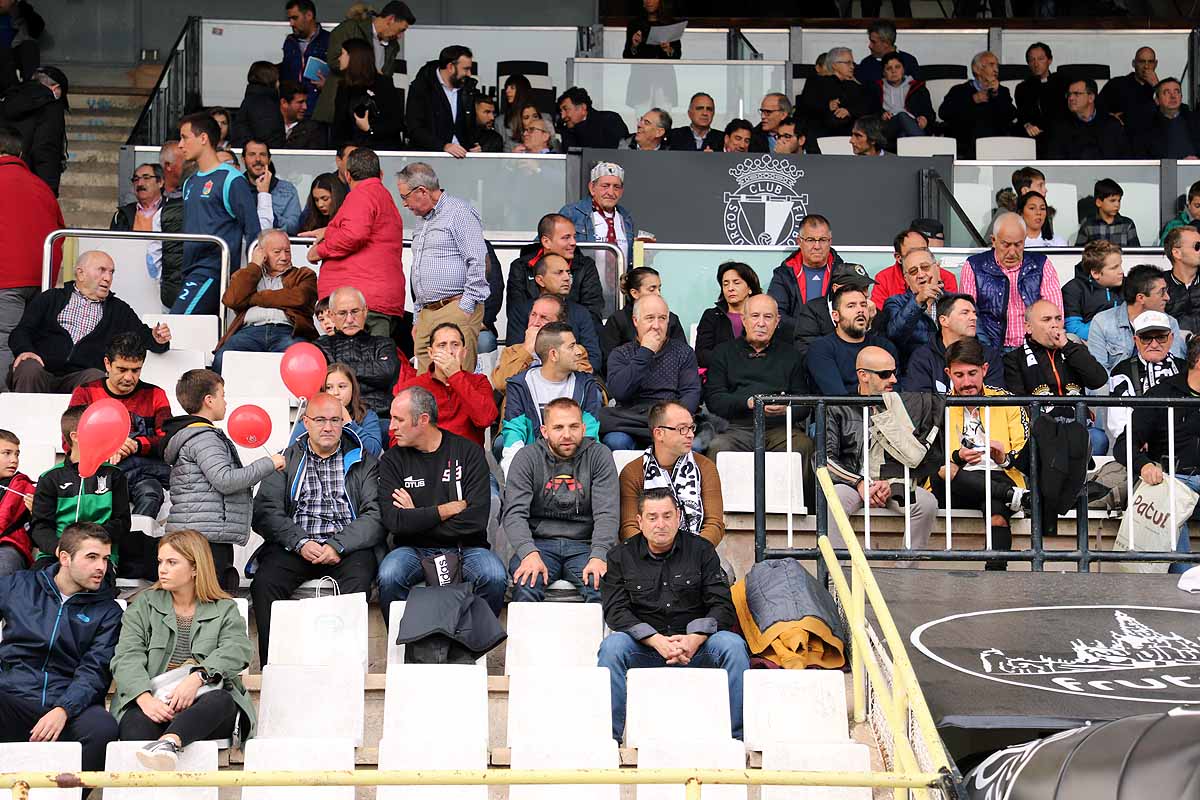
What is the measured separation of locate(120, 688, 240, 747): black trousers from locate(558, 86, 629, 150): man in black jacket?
751 centimetres

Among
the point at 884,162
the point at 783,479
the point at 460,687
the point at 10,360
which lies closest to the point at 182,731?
the point at 460,687

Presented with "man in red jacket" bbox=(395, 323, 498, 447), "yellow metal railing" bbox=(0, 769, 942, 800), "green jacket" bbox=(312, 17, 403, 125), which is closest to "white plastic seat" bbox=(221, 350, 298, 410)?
"man in red jacket" bbox=(395, 323, 498, 447)

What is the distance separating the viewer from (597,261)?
11.1 m

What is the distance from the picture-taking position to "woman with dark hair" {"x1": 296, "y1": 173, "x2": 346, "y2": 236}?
1130cm

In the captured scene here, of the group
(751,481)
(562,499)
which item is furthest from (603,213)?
(562,499)

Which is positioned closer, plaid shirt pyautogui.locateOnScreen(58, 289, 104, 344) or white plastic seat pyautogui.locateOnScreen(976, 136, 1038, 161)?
plaid shirt pyautogui.locateOnScreen(58, 289, 104, 344)

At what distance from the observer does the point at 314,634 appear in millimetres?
7367

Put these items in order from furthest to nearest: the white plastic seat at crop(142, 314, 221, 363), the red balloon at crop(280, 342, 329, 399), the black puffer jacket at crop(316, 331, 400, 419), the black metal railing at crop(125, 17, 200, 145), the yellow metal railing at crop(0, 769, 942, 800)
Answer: the black metal railing at crop(125, 17, 200, 145) < the white plastic seat at crop(142, 314, 221, 363) < the black puffer jacket at crop(316, 331, 400, 419) < the red balloon at crop(280, 342, 329, 399) < the yellow metal railing at crop(0, 769, 942, 800)

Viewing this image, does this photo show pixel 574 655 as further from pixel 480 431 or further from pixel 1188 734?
pixel 1188 734

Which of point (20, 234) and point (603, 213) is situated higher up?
point (603, 213)

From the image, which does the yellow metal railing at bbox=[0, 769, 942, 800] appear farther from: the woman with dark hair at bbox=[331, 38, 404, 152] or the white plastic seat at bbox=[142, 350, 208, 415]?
the woman with dark hair at bbox=[331, 38, 404, 152]

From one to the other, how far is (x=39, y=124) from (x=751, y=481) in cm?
675

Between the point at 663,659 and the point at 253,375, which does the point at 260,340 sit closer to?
the point at 253,375

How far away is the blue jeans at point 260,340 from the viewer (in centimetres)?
1016
